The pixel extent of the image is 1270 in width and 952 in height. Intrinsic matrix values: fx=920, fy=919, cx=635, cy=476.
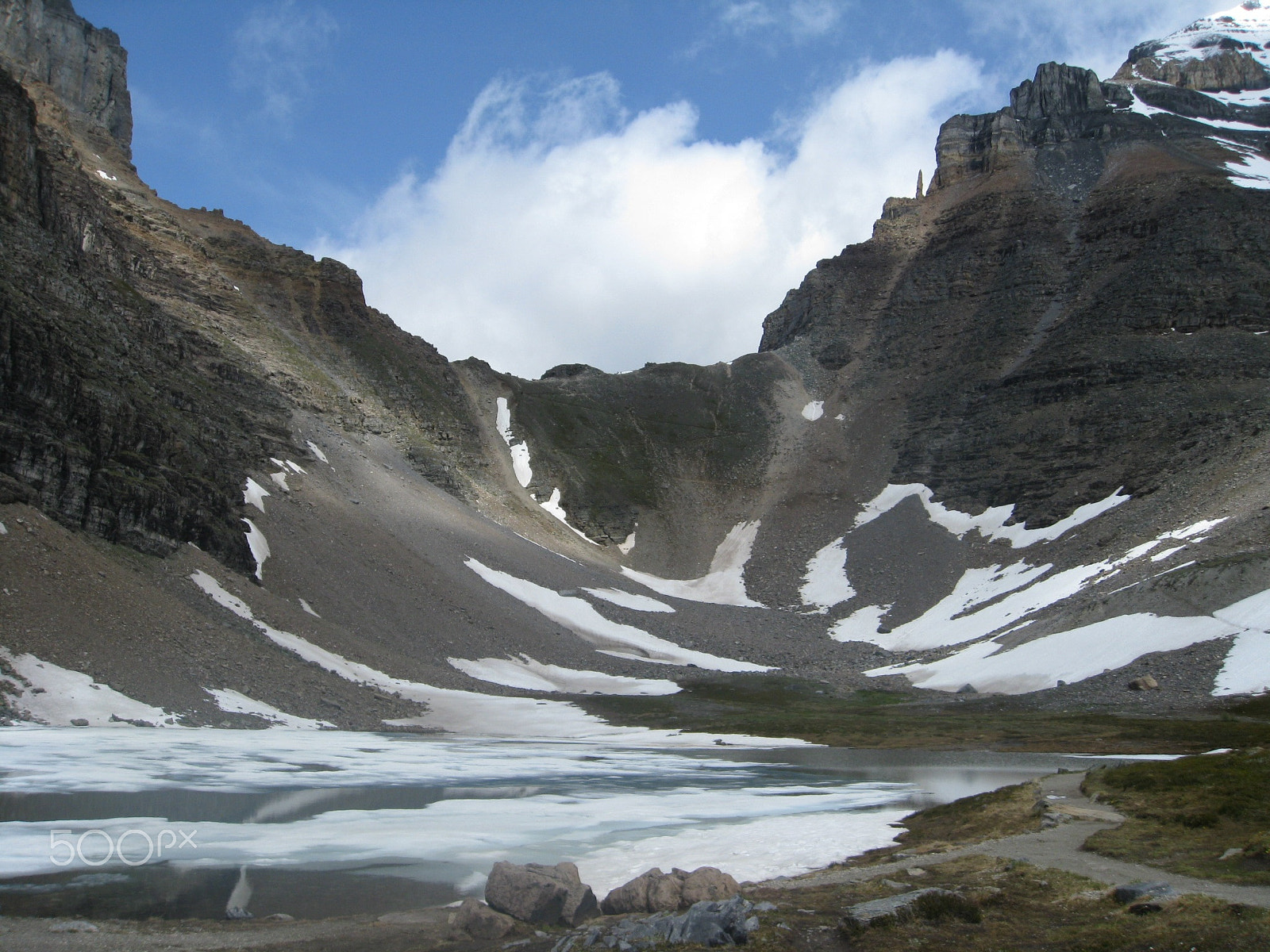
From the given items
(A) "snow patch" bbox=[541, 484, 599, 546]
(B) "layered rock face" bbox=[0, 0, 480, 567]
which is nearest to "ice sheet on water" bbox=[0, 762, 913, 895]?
(B) "layered rock face" bbox=[0, 0, 480, 567]

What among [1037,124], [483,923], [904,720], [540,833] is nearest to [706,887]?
[483,923]

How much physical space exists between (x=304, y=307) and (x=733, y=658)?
5717 centimetres

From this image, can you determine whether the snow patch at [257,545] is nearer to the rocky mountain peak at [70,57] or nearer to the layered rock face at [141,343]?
the layered rock face at [141,343]

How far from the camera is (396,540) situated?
6662 cm

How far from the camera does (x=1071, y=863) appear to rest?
46.1ft

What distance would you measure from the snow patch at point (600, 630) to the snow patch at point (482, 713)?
50.1ft

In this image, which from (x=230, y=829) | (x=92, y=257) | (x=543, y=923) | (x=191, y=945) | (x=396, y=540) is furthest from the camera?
(x=92, y=257)

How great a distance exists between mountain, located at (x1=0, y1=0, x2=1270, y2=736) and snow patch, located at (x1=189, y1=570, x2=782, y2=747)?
36 centimetres

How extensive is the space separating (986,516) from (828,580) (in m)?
17.6

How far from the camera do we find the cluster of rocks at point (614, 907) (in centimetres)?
1057

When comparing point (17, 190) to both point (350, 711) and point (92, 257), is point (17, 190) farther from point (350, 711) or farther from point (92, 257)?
point (350, 711)

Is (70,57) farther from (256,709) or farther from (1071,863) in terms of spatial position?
(1071,863)

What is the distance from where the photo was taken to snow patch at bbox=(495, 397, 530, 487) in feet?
327

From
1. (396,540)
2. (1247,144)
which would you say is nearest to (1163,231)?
(1247,144)
